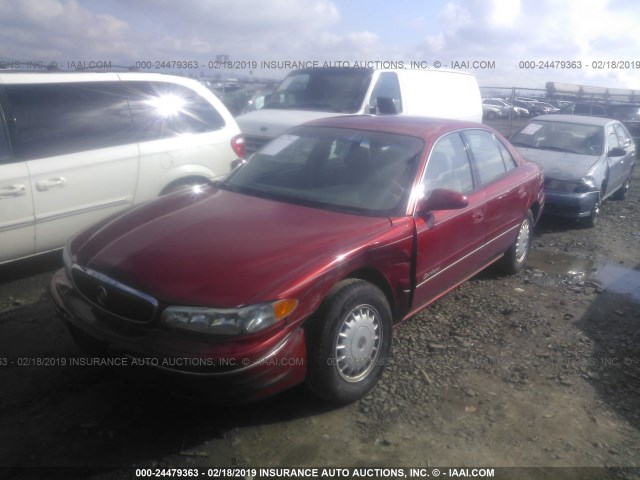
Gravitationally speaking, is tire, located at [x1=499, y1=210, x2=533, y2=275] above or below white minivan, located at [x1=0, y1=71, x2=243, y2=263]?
below

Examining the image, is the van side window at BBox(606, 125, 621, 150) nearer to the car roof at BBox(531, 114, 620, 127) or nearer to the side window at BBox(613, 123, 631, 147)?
the car roof at BBox(531, 114, 620, 127)

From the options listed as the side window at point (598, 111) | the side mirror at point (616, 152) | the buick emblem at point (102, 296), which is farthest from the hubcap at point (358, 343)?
the side window at point (598, 111)

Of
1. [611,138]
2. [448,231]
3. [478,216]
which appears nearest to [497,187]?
[478,216]

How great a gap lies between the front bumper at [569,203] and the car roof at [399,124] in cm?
317

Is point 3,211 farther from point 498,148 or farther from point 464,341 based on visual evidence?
point 498,148

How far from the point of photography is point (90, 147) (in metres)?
4.92

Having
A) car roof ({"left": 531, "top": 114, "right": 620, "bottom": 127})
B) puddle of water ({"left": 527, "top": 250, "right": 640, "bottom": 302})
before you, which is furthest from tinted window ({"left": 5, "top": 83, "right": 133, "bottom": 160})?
car roof ({"left": 531, "top": 114, "right": 620, "bottom": 127})

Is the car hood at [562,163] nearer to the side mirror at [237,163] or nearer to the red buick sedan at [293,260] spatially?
the red buick sedan at [293,260]

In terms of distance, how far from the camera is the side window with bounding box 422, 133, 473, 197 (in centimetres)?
379

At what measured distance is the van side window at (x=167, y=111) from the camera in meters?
5.32

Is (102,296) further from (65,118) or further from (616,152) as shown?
(616,152)

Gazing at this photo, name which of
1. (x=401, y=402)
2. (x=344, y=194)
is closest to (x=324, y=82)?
(x=344, y=194)

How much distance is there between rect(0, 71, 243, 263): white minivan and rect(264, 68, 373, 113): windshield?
263 cm

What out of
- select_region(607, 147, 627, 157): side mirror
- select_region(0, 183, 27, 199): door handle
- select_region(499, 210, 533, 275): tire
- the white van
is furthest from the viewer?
select_region(607, 147, 627, 157): side mirror
